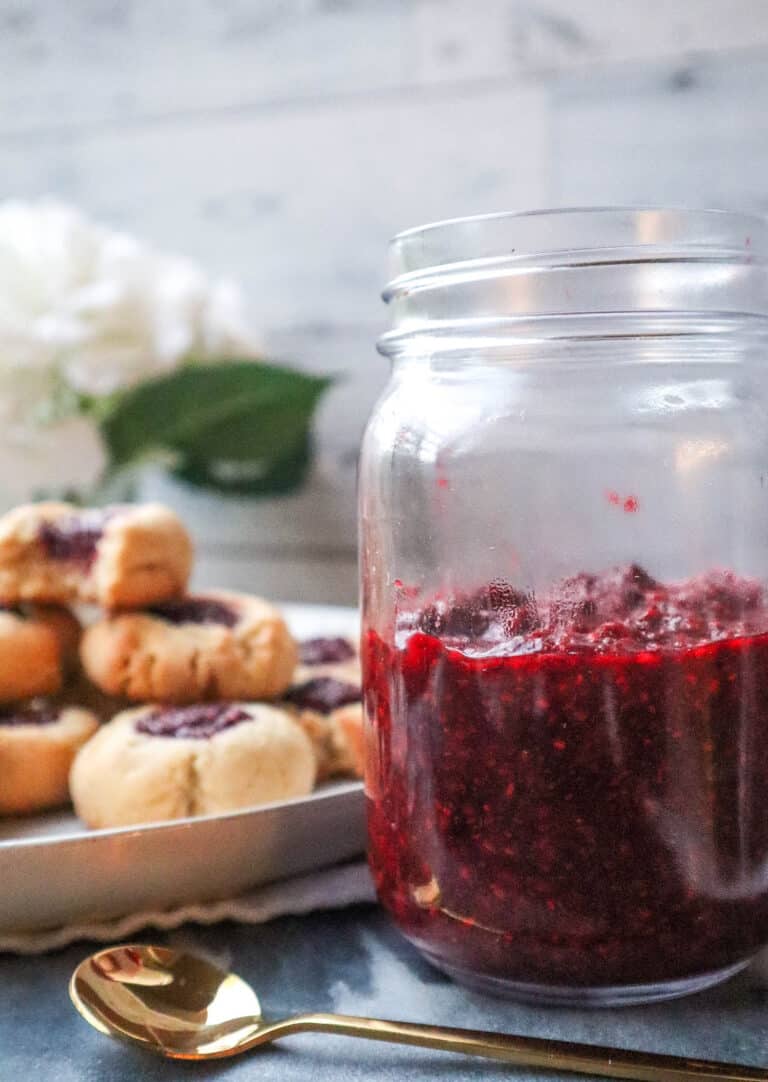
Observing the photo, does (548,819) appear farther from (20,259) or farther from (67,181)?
(67,181)

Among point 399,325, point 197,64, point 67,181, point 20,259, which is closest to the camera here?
point 399,325

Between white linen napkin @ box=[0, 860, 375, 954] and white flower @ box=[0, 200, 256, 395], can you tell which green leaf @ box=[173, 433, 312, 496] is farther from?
white linen napkin @ box=[0, 860, 375, 954]

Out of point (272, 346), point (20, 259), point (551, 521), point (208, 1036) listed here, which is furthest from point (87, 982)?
point (272, 346)

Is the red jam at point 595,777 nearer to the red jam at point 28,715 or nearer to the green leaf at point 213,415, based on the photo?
the red jam at point 28,715

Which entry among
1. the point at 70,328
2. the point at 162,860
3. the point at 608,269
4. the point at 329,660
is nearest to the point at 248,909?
the point at 162,860

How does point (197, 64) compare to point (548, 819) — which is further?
point (197, 64)

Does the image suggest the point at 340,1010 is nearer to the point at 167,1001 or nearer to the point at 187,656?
the point at 167,1001
